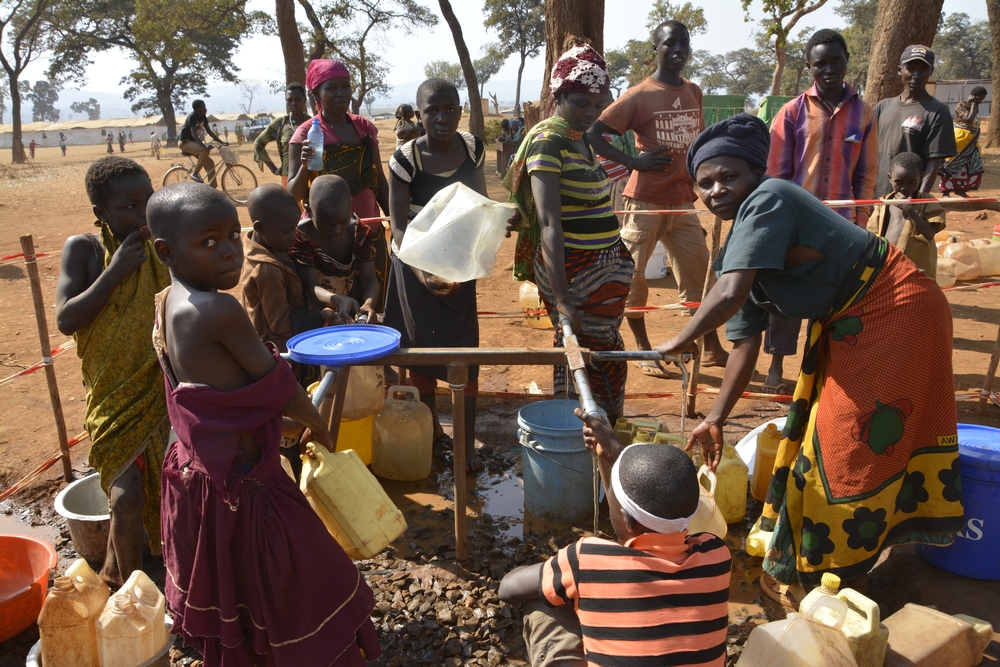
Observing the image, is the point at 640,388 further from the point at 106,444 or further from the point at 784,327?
the point at 106,444

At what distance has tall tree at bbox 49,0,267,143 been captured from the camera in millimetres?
29891

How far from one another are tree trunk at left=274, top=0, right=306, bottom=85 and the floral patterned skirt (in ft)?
34.9

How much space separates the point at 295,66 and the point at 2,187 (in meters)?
14.8

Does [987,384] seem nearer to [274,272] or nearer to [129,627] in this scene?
[274,272]

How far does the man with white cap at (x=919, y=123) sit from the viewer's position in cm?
508

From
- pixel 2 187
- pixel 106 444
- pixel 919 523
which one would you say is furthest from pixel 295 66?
pixel 2 187

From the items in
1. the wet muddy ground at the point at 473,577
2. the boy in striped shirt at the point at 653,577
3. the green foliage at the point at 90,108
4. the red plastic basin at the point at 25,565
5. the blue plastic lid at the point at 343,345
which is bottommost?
the wet muddy ground at the point at 473,577

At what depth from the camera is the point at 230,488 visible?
1999 millimetres

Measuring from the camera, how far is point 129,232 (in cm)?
271

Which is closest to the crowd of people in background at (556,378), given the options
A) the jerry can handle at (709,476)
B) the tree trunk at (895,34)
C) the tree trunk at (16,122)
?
the jerry can handle at (709,476)

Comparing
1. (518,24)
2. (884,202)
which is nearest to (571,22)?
(884,202)

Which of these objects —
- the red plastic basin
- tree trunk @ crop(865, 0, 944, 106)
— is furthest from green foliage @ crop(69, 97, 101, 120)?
the red plastic basin

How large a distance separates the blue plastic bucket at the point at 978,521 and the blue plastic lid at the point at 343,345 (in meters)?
2.28

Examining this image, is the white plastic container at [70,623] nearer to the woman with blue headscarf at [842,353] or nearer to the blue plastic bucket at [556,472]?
the blue plastic bucket at [556,472]
